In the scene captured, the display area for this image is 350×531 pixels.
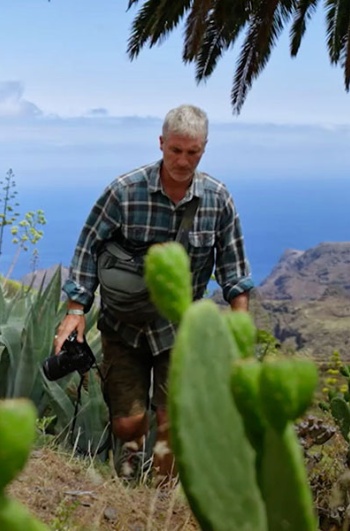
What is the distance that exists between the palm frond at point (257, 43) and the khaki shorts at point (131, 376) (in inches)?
287

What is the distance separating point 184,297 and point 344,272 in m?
27.5

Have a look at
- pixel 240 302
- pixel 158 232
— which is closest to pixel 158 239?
pixel 158 232

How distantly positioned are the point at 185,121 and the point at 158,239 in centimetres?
57

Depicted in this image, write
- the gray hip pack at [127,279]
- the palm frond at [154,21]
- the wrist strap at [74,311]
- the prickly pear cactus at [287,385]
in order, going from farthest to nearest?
the palm frond at [154,21]
the wrist strap at [74,311]
the gray hip pack at [127,279]
the prickly pear cactus at [287,385]

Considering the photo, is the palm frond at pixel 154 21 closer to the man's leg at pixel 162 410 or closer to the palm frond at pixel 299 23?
the palm frond at pixel 299 23

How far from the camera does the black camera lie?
4609 mm

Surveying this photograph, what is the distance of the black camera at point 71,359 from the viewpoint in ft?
15.1

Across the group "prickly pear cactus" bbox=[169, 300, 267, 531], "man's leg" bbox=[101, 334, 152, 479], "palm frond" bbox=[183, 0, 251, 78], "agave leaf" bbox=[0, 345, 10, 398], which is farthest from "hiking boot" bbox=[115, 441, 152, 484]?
"palm frond" bbox=[183, 0, 251, 78]

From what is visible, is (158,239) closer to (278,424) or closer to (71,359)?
(71,359)

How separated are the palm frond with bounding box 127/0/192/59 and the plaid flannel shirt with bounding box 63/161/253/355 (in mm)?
7018

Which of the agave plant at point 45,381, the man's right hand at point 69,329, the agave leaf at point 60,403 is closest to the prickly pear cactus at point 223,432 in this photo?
the man's right hand at point 69,329

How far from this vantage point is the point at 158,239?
4.52 m

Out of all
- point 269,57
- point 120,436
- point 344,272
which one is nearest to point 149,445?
point 120,436

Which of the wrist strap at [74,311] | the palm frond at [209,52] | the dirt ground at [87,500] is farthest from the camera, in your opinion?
the palm frond at [209,52]
